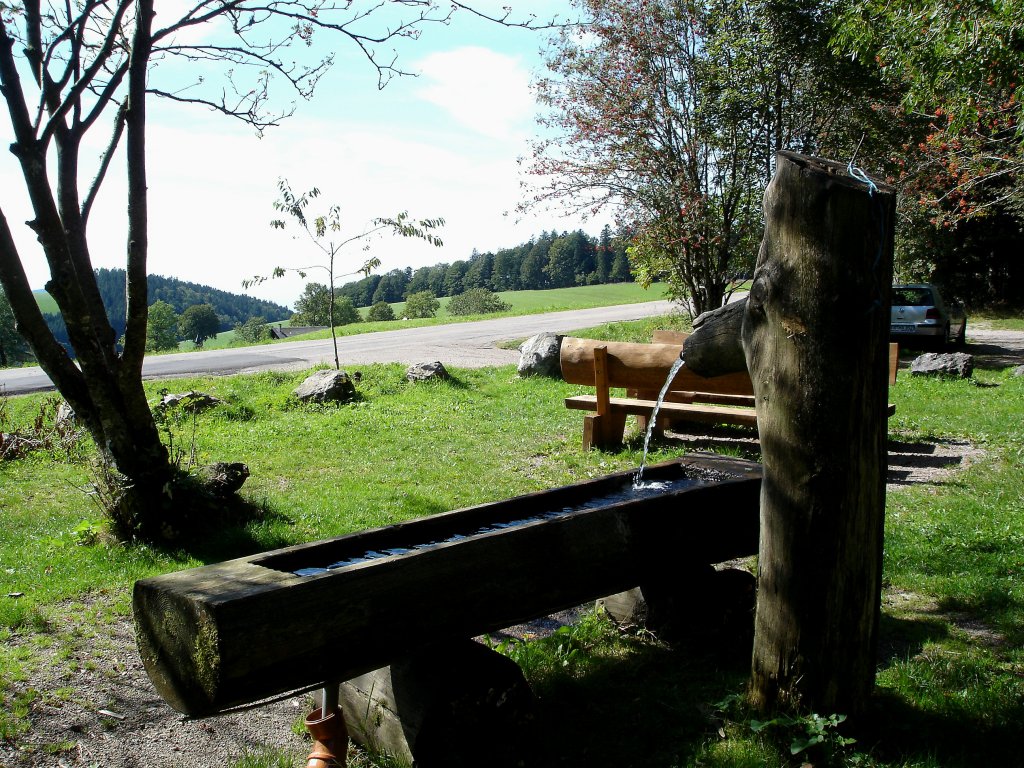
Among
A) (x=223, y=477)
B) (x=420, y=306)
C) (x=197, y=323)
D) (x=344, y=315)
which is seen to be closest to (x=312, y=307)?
(x=344, y=315)

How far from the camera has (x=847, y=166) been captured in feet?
10.2

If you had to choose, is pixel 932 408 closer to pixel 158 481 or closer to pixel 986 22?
pixel 986 22

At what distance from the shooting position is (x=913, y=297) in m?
18.1

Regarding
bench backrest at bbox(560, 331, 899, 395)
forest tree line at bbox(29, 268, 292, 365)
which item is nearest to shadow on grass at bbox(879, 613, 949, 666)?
bench backrest at bbox(560, 331, 899, 395)

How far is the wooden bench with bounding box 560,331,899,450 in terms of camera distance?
7961 mm

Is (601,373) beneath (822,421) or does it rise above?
beneath

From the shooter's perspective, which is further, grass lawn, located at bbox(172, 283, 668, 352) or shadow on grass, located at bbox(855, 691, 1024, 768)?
grass lawn, located at bbox(172, 283, 668, 352)

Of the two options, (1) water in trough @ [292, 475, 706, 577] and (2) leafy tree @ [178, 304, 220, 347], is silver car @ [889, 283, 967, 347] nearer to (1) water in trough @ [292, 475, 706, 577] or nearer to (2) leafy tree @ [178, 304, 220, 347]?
(1) water in trough @ [292, 475, 706, 577]

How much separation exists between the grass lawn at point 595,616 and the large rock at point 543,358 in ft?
6.44

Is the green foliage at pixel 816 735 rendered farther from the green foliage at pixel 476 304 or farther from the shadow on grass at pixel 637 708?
the green foliage at pixel 476 304

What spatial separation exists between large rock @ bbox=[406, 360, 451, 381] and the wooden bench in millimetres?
5032

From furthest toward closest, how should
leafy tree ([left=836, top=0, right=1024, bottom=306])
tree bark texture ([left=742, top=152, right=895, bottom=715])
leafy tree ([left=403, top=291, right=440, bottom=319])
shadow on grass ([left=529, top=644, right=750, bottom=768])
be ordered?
1. leafy tree ([left=403, top=291, right=440, bottom=319])
2. leafy tree ([left=836, top=0, right=1024, bottom=306])
3. shadow on grass ([left=529, top=644, right=750, bottom=768])
4. tree bark texture ([left=742, top=152, right=895, bottom=715])

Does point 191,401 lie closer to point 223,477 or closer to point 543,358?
point 223,477

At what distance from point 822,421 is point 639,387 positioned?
5.47 m
